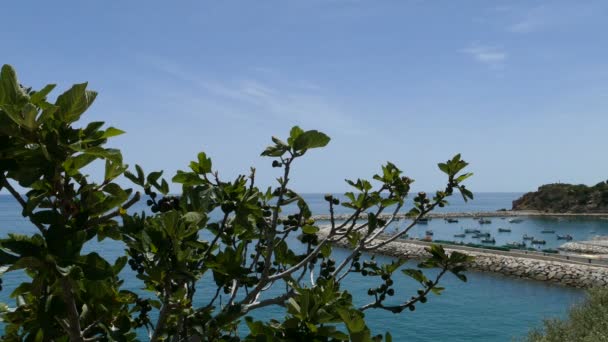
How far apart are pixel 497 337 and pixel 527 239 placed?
2371 inches

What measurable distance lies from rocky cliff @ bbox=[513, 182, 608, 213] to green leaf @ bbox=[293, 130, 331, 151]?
14556cm

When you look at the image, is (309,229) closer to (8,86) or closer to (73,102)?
(73,102)

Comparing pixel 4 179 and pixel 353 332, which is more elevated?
pixel 4 179

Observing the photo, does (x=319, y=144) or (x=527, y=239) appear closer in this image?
(x=319, y=144)

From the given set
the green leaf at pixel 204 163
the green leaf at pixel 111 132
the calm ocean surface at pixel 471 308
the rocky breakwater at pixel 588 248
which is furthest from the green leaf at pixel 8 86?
the rocky breakwater at pixel 588 248

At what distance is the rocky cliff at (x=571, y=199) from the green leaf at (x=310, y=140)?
145564 millimetres

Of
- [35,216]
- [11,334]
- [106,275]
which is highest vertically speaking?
[35,216]

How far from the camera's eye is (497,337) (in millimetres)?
26891

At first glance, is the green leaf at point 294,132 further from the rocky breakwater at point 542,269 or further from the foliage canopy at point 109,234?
the rocky breakwater at point 542,269

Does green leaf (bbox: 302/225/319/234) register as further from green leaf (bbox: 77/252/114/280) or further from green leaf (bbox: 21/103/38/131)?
green leaf (bbox: 21/103/38/131)

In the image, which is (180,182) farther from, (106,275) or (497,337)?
(497,337)

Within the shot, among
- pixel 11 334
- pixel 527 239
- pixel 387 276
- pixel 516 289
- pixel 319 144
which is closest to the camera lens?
pixel 319 144

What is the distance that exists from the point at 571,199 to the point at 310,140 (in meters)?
152

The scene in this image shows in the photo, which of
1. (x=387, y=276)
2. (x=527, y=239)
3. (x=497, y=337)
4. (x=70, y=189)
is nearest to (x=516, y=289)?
(x=497, y=337)
